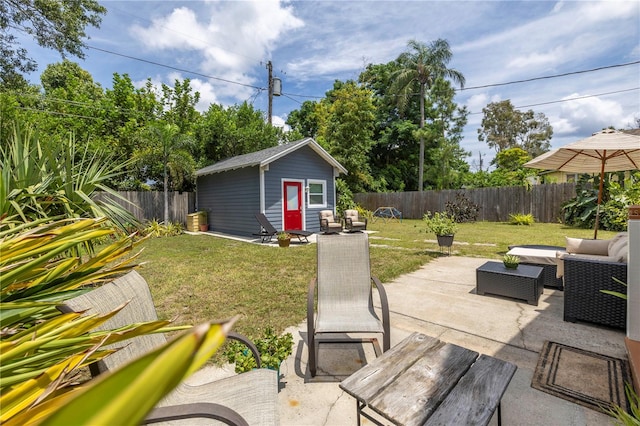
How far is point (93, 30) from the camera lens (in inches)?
437

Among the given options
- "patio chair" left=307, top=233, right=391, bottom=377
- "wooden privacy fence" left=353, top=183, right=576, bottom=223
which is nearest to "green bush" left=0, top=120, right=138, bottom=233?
"patio chair" left=307, top=233, right=391, bottom=377

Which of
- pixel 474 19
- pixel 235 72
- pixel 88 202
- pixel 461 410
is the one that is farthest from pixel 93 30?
pixel 461 410

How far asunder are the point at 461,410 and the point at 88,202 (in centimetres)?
311

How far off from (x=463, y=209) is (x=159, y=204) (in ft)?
51.7

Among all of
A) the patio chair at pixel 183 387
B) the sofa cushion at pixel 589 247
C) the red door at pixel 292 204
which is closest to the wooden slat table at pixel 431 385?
the patio chair at pixel 183 387

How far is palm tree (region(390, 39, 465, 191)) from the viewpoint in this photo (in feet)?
72.9

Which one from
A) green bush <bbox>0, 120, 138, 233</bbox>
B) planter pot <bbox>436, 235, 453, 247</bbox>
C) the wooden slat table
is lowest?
the wooden slat table

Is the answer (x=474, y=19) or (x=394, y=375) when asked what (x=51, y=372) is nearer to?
(x=394, y=375)

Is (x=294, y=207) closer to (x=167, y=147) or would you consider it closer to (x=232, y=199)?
(x=232, y=199)

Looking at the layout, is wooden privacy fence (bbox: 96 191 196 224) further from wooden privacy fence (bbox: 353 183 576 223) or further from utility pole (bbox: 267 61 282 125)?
wooden privacy fence (bbox: 353 183 576 223)

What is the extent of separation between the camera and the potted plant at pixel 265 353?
220cm

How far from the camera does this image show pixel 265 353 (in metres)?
2.47

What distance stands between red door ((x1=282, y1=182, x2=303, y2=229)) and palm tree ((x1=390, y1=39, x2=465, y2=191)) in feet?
42.9

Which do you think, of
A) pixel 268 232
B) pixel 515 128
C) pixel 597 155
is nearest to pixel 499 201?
pixel 597 155
